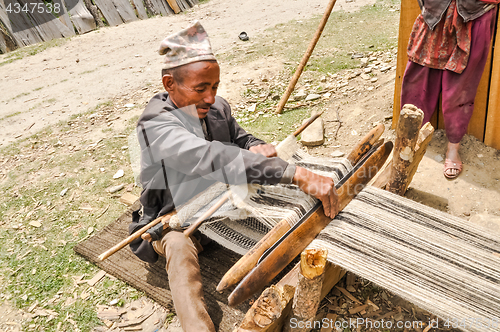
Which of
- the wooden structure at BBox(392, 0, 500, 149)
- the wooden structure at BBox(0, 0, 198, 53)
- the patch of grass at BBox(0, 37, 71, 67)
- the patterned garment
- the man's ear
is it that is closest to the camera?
the man's ear

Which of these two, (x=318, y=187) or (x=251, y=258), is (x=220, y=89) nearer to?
(x=318, y=187)

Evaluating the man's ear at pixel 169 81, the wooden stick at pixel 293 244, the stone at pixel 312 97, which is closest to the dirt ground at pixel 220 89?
the stone at pixel 312 97

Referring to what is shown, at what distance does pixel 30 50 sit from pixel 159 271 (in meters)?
8.68

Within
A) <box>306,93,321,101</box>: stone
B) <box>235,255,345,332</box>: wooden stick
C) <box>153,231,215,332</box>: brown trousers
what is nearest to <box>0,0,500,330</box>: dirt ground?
<box>306,93,321,101</box>: stone

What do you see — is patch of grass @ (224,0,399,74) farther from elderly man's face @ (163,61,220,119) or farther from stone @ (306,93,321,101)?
elderly man's face @ (163,61,220,119)

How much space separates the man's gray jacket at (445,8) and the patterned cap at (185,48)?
6.58ft

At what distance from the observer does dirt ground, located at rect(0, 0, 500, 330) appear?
3.21 meters

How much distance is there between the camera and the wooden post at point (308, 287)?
1671mm

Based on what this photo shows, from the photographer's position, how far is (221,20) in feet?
31.7

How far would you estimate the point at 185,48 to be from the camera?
2168mm

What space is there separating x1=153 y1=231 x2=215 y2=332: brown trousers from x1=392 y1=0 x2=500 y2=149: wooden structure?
281 centimetres

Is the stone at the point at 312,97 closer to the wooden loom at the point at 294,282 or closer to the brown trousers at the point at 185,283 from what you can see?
the wooden loom at the point at 294,282

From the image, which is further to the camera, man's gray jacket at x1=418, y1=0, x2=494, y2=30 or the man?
man's gray jacket at x1=418, y1=0, x2=494, y2=30

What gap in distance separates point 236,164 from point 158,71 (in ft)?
19.1
